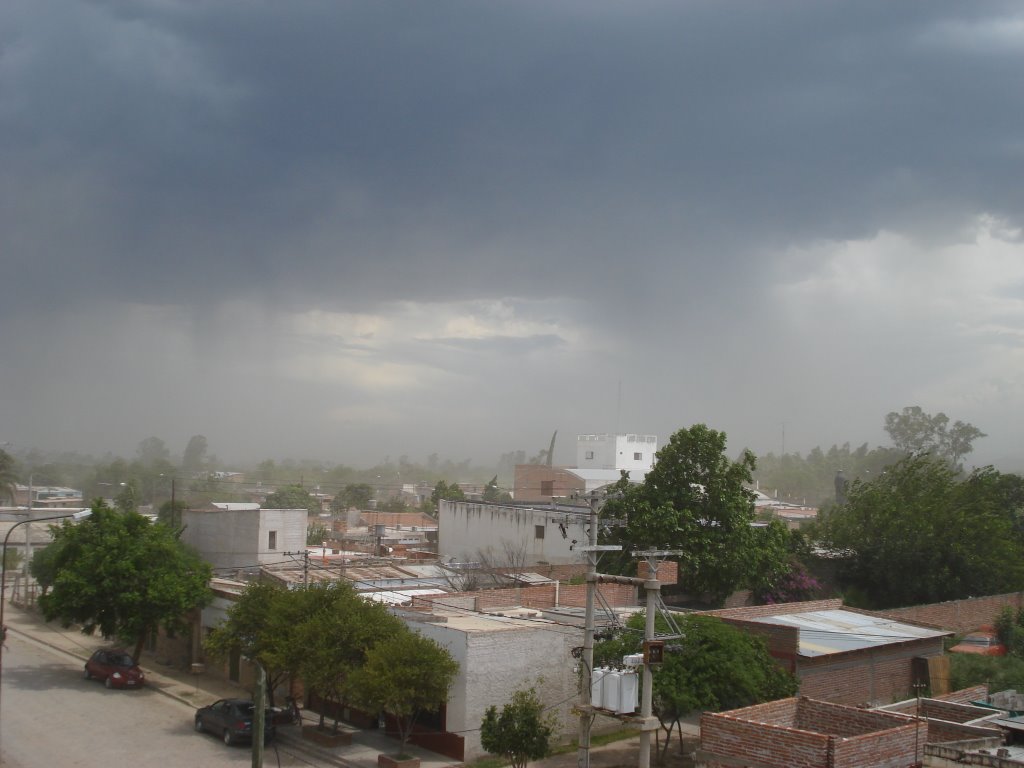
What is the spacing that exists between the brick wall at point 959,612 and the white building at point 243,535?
33.7 m

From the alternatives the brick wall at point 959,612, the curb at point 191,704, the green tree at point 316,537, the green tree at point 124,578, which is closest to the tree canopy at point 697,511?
the brick wall at point 959,612

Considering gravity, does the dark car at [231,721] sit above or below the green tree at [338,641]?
below

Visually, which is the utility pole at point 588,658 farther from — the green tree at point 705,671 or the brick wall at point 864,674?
the brick wall at point 864,674

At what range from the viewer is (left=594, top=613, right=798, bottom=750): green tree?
25.8 meters

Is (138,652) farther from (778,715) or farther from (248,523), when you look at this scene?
(778,715)

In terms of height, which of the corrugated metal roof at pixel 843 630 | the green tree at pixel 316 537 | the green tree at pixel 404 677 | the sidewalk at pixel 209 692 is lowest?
the sidewalk at pixel 209 692

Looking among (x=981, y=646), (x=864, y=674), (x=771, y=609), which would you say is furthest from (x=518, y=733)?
(x=981, y=646)

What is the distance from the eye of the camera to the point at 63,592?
3784cm

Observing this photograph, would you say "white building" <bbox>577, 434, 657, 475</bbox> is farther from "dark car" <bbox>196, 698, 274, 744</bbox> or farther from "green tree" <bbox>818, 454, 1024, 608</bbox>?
"dark car" <bbox>196, 698, 274, 744</bbox>

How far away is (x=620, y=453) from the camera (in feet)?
372

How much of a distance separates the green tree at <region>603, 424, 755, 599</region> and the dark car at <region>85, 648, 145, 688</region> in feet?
72.8

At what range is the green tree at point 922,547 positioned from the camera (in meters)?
53.3

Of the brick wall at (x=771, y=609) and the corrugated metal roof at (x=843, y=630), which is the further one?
the brick wall at (x=771, y=609)

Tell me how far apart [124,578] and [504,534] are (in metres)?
30.0
